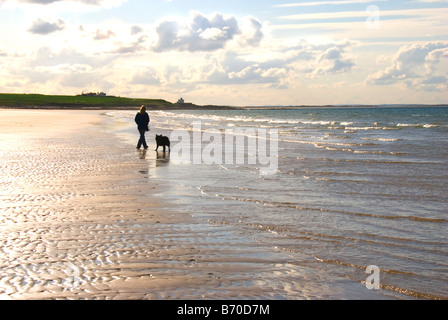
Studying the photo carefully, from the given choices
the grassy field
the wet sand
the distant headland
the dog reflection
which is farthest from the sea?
the grassy field

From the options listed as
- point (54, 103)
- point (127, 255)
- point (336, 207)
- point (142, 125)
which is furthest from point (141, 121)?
point (54, 103)

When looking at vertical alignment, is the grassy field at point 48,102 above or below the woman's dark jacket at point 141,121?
above

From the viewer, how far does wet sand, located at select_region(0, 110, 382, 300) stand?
5.11 m

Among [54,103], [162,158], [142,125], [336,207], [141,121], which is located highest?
[54,103]

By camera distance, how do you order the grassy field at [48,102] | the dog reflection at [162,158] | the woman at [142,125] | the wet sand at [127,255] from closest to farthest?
the wet sand at [127,255]
the dog reflection at [162,158]
the woman at [142,125]
the grassy field at [48,102]

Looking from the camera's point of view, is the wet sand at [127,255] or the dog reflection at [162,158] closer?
the wet sand at [127,255]

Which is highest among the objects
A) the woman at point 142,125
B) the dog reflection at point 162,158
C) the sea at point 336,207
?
the woman at point 142,125

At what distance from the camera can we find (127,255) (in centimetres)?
623

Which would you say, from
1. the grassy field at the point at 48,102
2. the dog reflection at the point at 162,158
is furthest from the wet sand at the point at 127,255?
the grassy field at the point at 48,102

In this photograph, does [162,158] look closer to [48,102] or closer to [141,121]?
[141,121]

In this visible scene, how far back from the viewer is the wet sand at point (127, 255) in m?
5.11

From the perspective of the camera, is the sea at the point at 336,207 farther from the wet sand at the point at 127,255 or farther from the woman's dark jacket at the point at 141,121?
the woman's dark jacket at the point at 141,121

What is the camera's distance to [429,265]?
6.17m

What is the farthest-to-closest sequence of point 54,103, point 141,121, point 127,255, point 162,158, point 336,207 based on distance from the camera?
point 54,103
point 141,121
point 162,158
point 336,207
point 127,255
